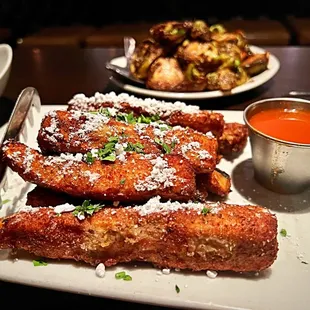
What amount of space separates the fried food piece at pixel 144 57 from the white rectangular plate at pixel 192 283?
138cm

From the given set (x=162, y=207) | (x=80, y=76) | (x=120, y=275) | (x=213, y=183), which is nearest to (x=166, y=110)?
(x=213, y=183)

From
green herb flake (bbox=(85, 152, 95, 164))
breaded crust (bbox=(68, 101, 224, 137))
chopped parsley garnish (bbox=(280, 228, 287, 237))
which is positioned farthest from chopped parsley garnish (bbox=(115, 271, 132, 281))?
Answer: breaded crust (bbox=(68, 101, 224, 137))

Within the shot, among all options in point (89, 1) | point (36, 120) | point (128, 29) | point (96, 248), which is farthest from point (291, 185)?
point (89, 1)

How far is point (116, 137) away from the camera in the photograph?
1397mm

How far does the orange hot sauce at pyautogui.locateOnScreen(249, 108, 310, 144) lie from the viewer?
150 cm

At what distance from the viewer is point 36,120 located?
1.89 m

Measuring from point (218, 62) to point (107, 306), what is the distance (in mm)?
1477

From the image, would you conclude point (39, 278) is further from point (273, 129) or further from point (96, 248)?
point (273, 129)

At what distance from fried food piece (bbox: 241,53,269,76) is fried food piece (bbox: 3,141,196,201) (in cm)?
129

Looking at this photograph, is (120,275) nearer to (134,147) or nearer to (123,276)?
(123,276)

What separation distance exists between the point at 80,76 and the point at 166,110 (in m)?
1.28

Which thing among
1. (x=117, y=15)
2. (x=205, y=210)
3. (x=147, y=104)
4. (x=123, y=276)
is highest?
Answer: (x=147, y=104)

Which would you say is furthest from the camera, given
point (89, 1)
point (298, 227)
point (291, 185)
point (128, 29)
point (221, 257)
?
point (89, 1)

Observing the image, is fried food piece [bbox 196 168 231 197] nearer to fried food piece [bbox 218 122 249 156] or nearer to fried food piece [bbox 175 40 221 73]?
fried food piece [bbox 218 122 249 156]
